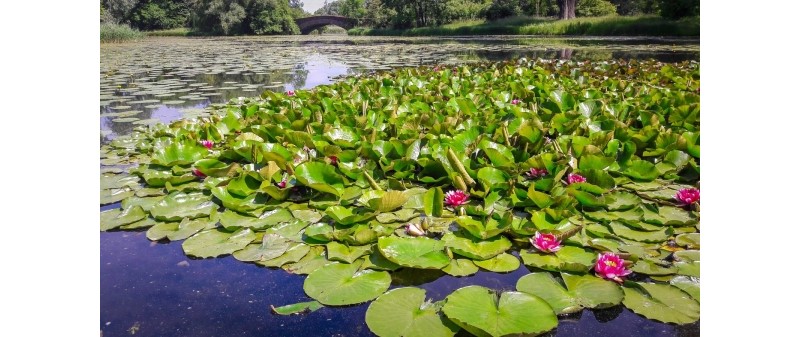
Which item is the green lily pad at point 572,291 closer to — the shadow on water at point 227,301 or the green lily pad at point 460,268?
the shadow on water at point 227,301

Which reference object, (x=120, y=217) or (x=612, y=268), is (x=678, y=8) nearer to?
(x=612, y=268)

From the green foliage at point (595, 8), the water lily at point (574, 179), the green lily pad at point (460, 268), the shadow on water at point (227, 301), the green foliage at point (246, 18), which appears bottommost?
the shadow on water at point (227, 301)

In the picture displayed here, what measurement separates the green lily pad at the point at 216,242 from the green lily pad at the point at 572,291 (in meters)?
0.96

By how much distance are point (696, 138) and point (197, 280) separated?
91.0 inches

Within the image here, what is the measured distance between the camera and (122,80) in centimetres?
655

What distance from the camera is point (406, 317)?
121cm

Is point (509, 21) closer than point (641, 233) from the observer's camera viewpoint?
No

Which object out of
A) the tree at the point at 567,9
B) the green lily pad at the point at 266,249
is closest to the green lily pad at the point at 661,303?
the green lily pad at the point at 266,249

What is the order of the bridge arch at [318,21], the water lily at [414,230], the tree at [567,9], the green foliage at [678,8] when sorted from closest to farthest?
the water lily at [414,230] → the green foliage at [678,8] → the tree at [567,9] → the bridge arch at [318,21]

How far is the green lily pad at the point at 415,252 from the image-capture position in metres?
1.44

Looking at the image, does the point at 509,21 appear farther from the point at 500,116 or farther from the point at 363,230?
the point at 363,230

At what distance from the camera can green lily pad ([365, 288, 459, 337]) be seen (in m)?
1.15

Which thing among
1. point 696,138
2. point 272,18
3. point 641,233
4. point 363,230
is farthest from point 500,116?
point 272,18

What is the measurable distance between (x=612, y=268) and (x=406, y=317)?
62 centimetres
